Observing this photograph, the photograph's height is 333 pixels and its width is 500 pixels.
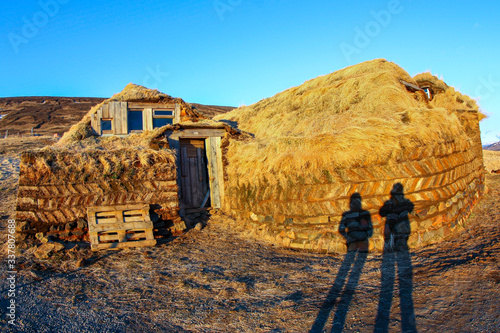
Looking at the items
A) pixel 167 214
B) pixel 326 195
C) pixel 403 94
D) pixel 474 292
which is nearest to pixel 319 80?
pixel 403 94

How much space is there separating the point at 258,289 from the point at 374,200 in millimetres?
3431

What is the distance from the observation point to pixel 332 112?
36.0 ft

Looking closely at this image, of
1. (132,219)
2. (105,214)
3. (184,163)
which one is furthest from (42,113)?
(132,219)

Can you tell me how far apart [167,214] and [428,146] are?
6462mm

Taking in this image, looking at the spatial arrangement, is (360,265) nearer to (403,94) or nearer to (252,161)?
(252,161)

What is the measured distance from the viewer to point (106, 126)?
1218 centimetres

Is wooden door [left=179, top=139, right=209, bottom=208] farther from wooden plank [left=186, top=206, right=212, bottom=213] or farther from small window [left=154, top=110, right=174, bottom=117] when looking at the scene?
small window [left=154, top=110, right=174, bottom=117]

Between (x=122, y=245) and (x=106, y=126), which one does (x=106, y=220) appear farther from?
(x=106, y=126)

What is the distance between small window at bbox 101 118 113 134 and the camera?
12122 millimetres

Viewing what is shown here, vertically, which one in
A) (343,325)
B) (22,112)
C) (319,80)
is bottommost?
(343,325)

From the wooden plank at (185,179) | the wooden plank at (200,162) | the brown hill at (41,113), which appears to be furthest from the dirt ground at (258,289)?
the brown hill at (41,113)

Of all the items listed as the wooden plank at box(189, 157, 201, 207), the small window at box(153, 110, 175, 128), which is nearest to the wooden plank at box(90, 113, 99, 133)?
the small window at box(153, 110, 175, 128)

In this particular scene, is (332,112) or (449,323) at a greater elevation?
(332,112)

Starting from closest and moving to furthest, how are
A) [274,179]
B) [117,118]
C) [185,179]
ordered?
1. [274,179]
2. [185,179]
3. [117,118]
